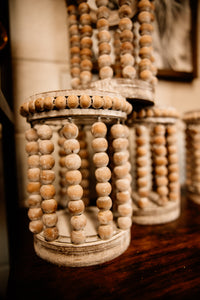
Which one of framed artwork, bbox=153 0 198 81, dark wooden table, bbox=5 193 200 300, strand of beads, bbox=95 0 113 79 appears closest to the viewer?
dark wooden table, bbox=5 193 200 300

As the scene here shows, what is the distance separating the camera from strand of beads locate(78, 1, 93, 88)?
0.81 m

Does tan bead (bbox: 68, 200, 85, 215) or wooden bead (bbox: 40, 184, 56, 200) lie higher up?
wooden bead (bbox: 40, 184, 56, 200)

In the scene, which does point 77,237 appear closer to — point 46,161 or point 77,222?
point 77,222

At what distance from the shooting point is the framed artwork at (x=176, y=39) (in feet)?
4.04

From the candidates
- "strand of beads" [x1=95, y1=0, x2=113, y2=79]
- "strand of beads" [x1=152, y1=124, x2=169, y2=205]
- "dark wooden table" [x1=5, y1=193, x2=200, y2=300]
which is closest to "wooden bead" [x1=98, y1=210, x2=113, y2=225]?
"dark wooden table" [x1=5, y1=193, x2=200, y2=300]

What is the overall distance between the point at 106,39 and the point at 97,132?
371 millimetres

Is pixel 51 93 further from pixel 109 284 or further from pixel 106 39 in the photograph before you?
pixel 109 284

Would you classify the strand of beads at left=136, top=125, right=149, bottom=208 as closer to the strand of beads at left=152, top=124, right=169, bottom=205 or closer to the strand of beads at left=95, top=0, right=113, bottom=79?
the strand of beads at left=152, top=124, right=169, bottom=205

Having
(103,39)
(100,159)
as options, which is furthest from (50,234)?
(103,39)

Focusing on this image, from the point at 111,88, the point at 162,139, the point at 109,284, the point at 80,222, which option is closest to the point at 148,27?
the point at 111,88

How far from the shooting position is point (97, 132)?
0.55 metres

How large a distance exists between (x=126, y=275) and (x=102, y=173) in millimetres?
263

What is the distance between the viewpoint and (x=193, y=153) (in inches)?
41.9

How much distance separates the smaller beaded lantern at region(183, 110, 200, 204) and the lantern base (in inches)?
24.3
